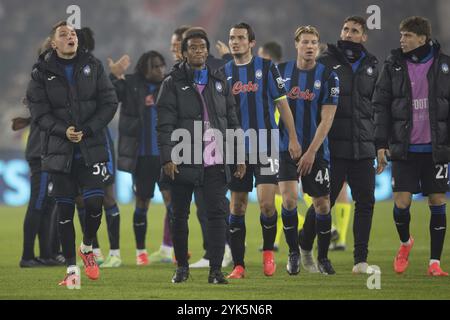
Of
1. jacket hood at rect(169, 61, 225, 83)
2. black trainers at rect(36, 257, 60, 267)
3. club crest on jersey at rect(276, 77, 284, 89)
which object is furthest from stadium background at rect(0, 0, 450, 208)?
jacket hood at rect(169, 61, 225, 83)

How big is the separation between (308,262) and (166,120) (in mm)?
2360

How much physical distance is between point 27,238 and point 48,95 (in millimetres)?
2524

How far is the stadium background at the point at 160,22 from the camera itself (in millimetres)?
30906

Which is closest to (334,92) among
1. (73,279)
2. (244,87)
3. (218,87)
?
(244,87)

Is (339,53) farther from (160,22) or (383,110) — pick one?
(160,22)

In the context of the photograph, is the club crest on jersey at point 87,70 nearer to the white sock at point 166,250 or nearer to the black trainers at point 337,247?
the white sock at point 166,250

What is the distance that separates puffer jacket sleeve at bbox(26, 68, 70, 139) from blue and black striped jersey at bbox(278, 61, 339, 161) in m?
2.06

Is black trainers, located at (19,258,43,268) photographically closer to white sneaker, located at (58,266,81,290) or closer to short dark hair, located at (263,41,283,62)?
white sneaker, located at (58,266,81,290)

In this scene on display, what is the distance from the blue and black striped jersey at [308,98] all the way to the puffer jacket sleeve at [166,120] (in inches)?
55.6

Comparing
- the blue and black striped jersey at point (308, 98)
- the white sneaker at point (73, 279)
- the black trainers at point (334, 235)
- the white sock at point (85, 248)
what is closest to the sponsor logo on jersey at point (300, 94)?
the blue and black striped jersey at point (308, 98)

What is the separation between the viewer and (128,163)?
1251cm

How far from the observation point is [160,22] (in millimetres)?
31828

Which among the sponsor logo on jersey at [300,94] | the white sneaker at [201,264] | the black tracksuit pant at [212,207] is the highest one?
the sponsor logo on jersey at [300,94]
